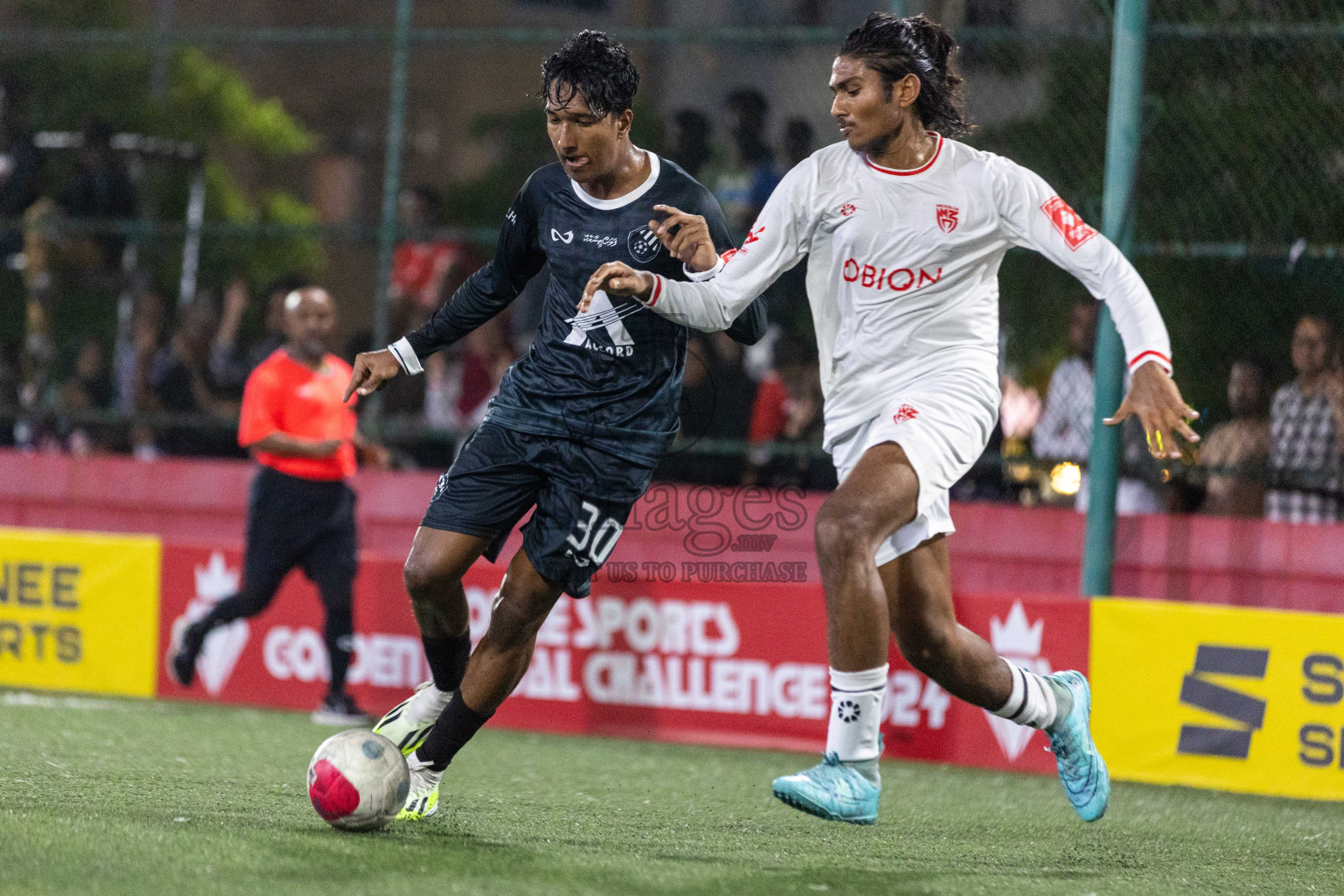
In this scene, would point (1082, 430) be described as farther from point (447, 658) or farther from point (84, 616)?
point (84, 616)

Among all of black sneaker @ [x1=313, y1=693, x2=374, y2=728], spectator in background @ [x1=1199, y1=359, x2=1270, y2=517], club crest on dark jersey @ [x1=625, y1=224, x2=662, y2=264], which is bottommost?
black sneaker @ [x1=313, y1=693, x2=374, y2=728]

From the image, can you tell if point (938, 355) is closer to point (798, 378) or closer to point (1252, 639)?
point (1252, 639)

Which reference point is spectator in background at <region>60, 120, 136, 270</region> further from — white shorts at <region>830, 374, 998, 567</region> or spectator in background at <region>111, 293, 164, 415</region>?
white shorts at <region>830, 374, 998, 567</region>

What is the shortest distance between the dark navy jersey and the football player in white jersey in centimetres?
37

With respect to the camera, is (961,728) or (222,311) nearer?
(961,728)

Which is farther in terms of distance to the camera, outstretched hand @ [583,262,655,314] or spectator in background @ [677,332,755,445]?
spectator in background @ [677,332,755,445]

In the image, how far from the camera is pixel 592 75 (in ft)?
16.4

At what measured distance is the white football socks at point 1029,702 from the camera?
517 cm

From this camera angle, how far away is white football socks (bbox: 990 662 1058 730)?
517 centimetres

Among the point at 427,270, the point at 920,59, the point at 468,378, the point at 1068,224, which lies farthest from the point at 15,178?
the point at 1068,224

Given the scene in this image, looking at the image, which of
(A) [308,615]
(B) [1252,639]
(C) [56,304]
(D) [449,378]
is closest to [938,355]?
(B) [1252,639]

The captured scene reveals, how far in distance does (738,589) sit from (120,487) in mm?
4275

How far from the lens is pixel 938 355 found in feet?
16.4

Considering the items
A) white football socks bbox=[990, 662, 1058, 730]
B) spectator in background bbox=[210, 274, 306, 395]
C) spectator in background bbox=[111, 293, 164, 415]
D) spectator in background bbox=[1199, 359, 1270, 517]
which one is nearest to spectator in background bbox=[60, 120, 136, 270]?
spectator in background bbox=[111, 293, 164, 415]
